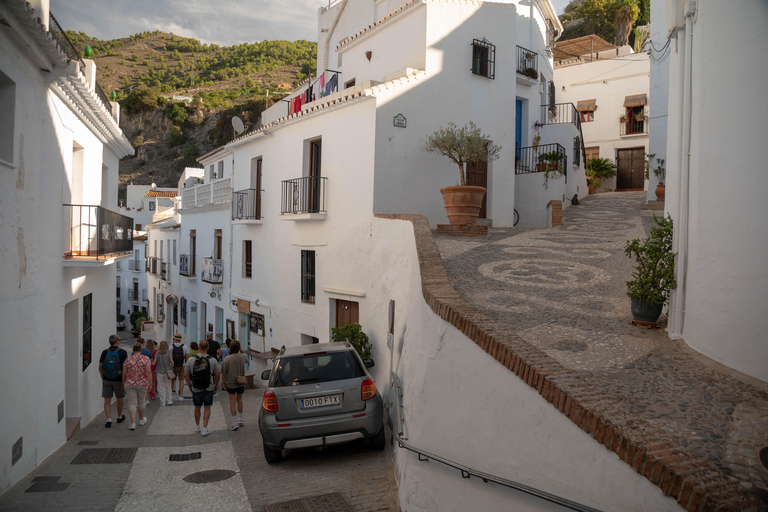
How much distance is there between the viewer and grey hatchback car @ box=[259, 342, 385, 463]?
677cm

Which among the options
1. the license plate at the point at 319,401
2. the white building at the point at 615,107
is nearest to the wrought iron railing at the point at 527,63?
the white building at the point at 615,107

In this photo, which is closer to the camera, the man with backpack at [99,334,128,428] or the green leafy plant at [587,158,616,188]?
the man with backpack at [99,334,128,428]

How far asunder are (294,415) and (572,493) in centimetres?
423

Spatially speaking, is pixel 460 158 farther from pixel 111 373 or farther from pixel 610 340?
pixel 111 373

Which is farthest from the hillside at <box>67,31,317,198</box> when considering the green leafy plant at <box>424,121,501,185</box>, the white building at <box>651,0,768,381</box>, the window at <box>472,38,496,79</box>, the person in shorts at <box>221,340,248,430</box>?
the white building at <box>651,0,768,381</box>

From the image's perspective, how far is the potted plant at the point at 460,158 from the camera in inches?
513

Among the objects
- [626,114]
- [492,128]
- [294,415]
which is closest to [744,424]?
[294,415]

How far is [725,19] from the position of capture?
16.3ft

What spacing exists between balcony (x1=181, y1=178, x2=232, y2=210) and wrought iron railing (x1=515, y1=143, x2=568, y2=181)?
10.3m

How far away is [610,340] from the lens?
557 centimetres

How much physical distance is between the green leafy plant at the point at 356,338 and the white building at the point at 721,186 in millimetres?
6255

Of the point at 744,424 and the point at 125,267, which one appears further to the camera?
the point at 125,267

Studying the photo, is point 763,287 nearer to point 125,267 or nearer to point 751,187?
point 751,187

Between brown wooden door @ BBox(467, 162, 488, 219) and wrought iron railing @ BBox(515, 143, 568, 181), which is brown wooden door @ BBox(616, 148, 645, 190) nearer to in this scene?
wrought iron railing @ BBox(515, 143, 568, 181)
